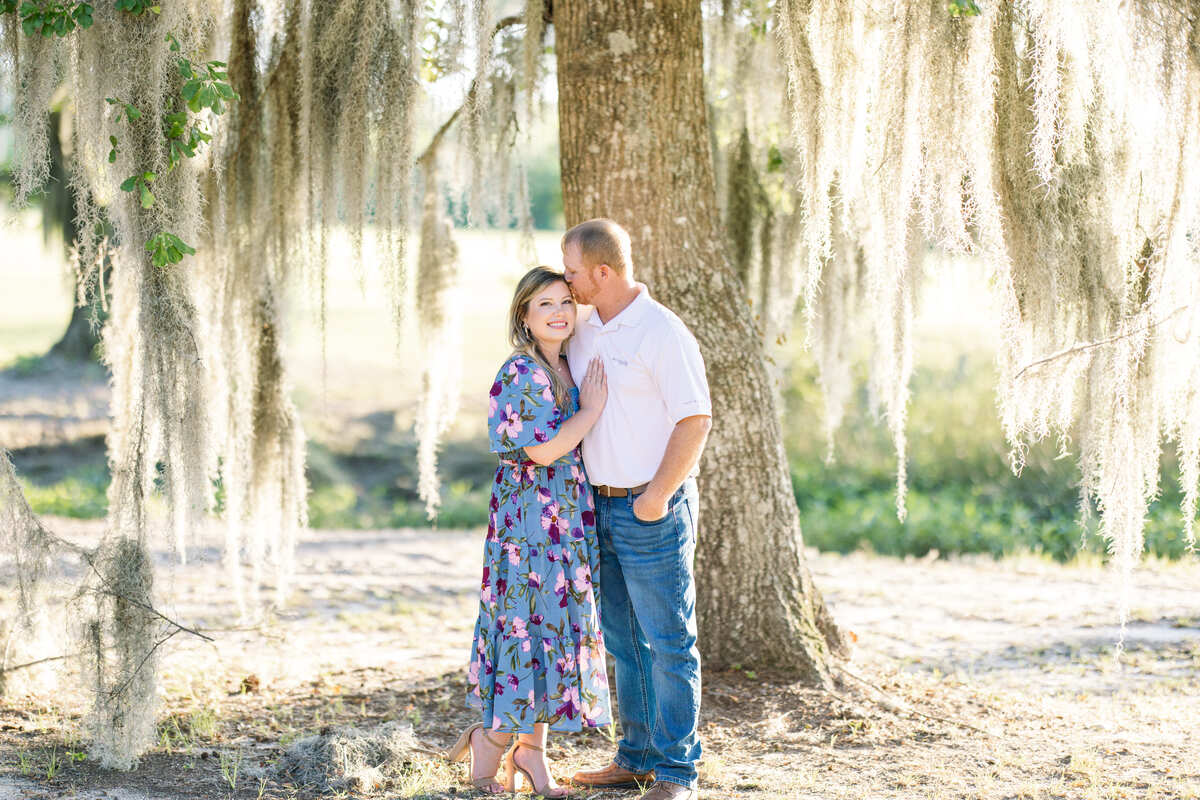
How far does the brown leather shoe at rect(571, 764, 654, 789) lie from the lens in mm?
3188

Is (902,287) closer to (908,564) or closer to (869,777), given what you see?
(869,777)

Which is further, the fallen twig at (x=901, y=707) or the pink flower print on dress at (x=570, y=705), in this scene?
the fallen twig at (x=901, y=707)

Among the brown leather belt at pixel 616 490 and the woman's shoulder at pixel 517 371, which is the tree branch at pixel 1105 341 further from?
the woman's shoulder at pixel 517 371

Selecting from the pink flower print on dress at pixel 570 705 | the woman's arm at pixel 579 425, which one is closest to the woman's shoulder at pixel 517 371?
the woman's arm at pixel 579 425

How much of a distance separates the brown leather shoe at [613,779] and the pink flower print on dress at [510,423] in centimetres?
107

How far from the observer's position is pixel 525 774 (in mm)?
3164

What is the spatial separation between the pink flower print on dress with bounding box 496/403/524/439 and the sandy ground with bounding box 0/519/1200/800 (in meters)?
1.07

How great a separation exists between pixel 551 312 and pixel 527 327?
97mm

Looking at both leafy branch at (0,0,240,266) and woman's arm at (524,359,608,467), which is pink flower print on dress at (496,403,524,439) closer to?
woman's arm at (524,359,608,467)

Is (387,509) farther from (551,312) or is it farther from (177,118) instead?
(551,312)

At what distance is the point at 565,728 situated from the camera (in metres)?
3.01

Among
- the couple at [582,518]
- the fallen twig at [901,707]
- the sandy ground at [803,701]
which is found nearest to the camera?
the couple at [582,518]

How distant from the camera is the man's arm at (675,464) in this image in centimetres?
289

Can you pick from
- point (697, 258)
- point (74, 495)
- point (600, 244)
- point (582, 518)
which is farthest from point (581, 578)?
point (74, 495)
